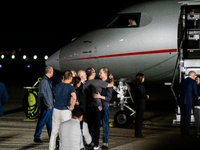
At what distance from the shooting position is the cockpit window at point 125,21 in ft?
35.3

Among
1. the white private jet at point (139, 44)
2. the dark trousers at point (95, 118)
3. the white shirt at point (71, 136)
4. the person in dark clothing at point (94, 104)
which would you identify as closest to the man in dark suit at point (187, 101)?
the white private jet at point (139, 44)

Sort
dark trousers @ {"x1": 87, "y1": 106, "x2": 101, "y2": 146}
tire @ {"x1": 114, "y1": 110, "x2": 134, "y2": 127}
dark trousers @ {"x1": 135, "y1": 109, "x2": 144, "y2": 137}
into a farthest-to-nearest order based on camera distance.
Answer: tire @ {"x1": 114, "y1": 110, "x2": 134, "y2": 127}, dark trousers @ {"x1": 135, "y1": 109, "x2": 144, "y2": 137}, dark trousers @ {"x1": 87, "y1": 106, "x2": 101, "y2": 146}

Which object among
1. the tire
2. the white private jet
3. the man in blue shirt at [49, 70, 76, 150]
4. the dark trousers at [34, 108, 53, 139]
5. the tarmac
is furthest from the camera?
the white private jet

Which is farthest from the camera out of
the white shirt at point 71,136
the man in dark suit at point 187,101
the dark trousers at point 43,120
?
the man in dark suit at point 187,101

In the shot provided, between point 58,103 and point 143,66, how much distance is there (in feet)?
16.0

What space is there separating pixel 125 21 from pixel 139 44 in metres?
1.16

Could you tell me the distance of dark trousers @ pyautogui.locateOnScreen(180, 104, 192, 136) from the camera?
8102mm

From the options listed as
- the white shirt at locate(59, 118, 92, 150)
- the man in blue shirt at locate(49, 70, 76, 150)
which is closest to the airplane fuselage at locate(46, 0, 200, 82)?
the man in blue shirt at locate(49, 70, 76, 150)

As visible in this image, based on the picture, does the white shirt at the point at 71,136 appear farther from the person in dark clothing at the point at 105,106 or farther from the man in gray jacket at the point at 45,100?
the man in gray jacket at the point at 45,100

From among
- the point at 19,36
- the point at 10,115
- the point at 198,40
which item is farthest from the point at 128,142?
the point at 19,36

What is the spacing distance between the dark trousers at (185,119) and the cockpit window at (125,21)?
3.67 metres

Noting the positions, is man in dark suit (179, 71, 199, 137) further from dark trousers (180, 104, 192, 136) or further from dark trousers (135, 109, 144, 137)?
dark trousers (135, 109, 144, 137)

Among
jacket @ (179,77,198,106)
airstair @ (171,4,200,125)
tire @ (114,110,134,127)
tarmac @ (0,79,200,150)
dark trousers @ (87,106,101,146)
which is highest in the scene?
airstair @ (171,4,200,125)

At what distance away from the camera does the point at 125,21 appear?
434 inches
